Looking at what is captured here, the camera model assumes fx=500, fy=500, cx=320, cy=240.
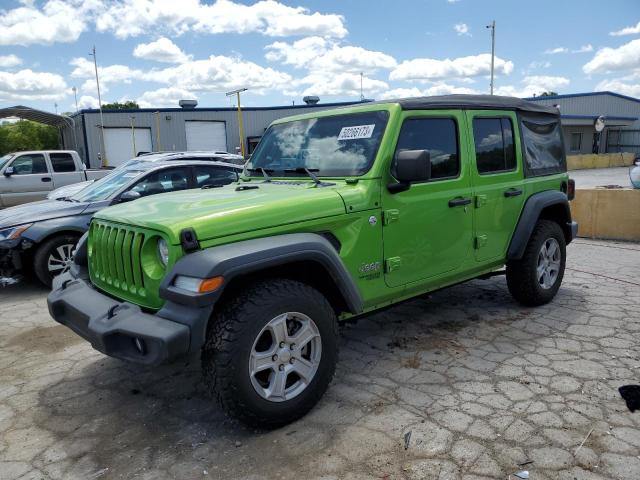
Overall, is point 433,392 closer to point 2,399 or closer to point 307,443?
point 307,443

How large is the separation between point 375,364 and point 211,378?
5.04ft

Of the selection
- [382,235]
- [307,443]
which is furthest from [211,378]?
[382,235]

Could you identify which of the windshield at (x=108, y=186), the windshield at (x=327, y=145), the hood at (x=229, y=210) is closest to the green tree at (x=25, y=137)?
the windshield at (x=108, y=186)

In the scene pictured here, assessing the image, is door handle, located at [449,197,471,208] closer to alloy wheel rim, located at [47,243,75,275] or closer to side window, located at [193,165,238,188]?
side window, located at [193,165,238,188]

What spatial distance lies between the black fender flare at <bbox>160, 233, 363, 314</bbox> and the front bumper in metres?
0.12

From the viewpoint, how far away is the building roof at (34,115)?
1016 inches

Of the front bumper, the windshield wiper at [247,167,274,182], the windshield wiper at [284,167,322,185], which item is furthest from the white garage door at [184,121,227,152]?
the front bumper

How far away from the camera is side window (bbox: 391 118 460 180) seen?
3656 mm

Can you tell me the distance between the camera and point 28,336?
4.70 m

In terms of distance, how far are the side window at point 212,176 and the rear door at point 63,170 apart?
7.53 metres

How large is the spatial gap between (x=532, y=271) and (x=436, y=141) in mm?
1759

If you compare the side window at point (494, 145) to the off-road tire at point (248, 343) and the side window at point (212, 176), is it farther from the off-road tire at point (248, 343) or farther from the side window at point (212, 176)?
the side window at point (212, 176)

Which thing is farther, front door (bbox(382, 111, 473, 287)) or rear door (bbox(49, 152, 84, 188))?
rear door (bbox(49, 152, 84, 188))

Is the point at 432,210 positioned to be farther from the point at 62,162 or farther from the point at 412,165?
the point at 62,162
